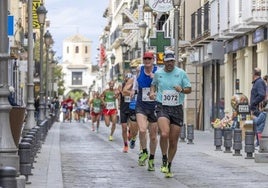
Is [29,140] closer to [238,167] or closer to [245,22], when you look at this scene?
[238,167]

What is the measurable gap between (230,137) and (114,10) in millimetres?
106629

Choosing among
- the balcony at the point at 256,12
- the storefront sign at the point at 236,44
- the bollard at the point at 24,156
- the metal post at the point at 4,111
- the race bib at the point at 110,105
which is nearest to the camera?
the metal post at the point at 4,111

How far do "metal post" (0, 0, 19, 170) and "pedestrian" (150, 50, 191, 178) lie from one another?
3.27 metres

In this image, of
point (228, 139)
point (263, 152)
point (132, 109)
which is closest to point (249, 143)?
point (263, 152)

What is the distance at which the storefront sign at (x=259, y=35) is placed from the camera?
3139 centimetres

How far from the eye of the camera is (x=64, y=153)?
2145cm

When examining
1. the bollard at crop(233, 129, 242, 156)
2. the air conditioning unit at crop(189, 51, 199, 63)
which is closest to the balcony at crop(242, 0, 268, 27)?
the bollard at crop(233, 129, 242, 156)

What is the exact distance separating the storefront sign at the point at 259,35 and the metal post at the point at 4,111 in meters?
19.8

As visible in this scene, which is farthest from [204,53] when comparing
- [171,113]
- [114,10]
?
[114,10]

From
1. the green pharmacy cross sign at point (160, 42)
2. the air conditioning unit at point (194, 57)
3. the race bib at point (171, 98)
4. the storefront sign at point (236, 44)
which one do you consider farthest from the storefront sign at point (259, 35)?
the race bib at point (171, 98)

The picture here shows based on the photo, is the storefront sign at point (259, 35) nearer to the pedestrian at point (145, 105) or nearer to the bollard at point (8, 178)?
the pedestrian at point (145, 105)

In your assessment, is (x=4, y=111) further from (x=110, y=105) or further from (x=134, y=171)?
(x=110, y=105)

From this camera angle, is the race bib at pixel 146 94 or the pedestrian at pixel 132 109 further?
the pedestrian at pixel 132 109

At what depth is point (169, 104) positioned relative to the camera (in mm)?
15008
